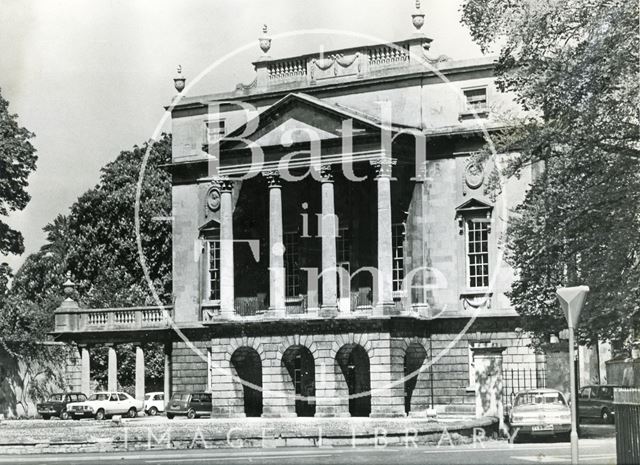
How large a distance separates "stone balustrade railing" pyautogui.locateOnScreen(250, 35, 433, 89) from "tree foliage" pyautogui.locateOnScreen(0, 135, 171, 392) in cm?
1514

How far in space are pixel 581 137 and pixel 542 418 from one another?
7.09m

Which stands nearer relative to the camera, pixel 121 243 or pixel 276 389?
pixel 276 389

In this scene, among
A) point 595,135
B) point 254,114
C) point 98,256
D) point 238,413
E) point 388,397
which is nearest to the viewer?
point 595,135

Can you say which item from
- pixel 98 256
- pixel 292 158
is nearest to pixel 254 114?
pixel 292 158

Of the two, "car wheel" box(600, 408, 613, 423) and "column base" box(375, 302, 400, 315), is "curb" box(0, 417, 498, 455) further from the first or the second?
"car wheel" box(600, 408, 613, 423)

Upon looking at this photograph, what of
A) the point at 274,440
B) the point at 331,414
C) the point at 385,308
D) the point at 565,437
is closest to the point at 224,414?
the point at 331,414

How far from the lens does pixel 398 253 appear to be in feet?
156

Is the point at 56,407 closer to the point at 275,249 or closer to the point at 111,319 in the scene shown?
the point at 111,319

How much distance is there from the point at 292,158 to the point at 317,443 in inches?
764

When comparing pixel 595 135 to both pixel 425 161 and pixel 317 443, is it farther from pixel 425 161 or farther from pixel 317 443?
pixel 425 161

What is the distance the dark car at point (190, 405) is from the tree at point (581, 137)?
21366mm

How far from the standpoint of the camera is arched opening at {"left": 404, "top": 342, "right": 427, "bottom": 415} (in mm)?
46438

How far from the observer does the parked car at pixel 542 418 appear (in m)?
29.9

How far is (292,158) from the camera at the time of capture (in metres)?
47.2
